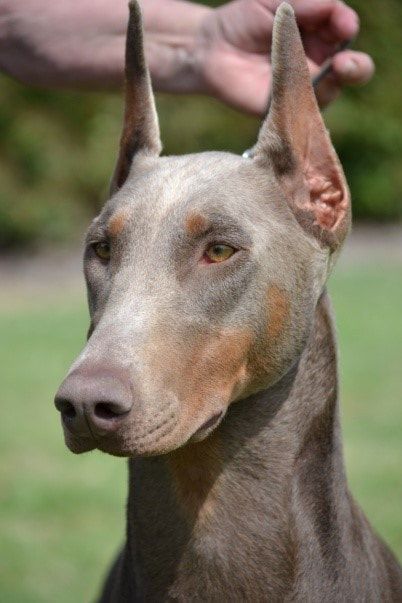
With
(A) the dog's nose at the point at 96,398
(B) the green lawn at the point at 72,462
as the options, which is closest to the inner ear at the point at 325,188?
(A) the dog's nose at the point at 96,398

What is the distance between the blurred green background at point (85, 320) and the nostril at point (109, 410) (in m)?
3.44

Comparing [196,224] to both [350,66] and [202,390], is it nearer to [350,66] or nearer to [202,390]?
[202,390]

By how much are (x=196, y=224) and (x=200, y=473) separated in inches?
31.2

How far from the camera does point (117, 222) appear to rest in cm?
370

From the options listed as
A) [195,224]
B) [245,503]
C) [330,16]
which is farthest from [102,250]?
[330,16]

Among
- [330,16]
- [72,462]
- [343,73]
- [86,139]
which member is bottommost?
[72,462]

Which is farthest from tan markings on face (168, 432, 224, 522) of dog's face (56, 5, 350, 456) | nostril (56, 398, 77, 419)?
nostril (56, 398, 77, 419)

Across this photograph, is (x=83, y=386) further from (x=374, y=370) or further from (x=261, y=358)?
(x=374, y=370)

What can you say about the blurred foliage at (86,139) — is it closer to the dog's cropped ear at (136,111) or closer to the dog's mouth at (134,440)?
the dog's cropped ear at (136,111)

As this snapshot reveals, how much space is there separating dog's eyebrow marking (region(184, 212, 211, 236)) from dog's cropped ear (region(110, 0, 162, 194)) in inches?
22.3

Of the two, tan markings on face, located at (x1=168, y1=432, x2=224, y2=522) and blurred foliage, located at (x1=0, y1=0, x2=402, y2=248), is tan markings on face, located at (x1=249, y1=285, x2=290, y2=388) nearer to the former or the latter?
tan markings on face, located at (x1=168, y1=432, x2=224, y2=522)

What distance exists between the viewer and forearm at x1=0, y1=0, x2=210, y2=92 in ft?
16.2

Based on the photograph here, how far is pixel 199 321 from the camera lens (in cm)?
349

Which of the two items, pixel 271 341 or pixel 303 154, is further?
pixel 303 154
